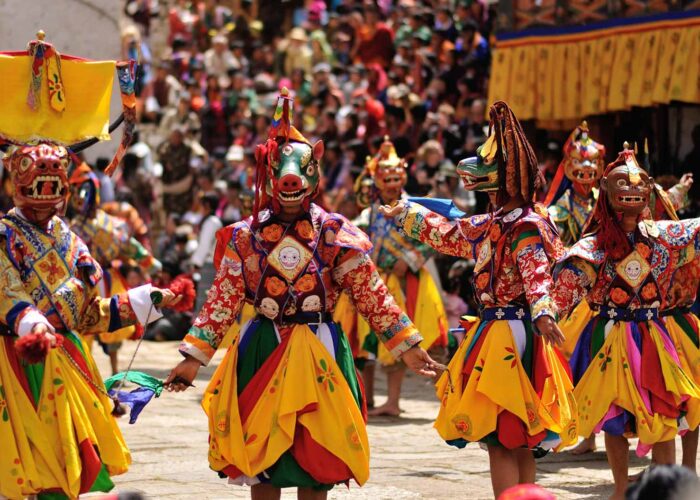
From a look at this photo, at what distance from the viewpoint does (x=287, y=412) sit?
6.81 m

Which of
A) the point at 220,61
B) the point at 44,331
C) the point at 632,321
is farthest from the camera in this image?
the point at 220,61

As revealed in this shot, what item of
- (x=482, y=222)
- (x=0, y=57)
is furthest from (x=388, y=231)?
(x=0, y=57)

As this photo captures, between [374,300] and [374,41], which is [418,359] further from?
[374,41]

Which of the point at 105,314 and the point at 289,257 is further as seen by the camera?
the point at 105,314

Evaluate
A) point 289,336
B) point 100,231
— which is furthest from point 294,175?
point 100,231

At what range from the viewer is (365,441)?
6.94 m

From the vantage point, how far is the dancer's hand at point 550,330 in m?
7.11

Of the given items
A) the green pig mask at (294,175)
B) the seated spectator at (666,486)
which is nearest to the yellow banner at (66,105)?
A: the green pig mask at (294,175)

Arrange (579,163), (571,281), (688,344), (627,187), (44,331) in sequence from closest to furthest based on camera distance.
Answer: (44,331) < (571,281) < (627,187) < (688,344) < (579,163)

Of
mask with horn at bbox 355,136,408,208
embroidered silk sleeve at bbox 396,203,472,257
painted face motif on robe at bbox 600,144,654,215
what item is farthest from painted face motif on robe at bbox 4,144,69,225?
mask with horn at bbox 355,136,408,208

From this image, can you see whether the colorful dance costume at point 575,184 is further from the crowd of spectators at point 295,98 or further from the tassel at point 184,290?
the crowd of spectators at point 295,98

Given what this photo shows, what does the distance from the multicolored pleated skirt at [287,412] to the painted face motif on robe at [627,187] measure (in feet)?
6.14

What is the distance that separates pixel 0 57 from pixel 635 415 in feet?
11.9

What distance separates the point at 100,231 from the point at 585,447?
4372 millimetres
